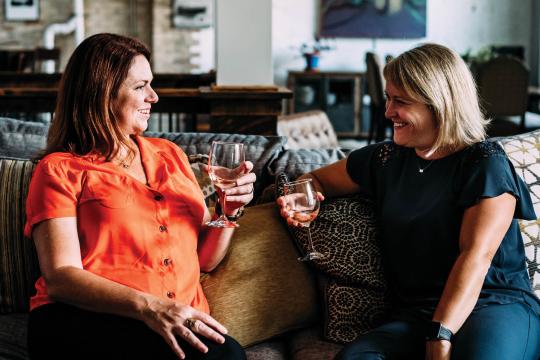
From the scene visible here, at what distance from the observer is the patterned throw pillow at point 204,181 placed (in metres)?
2.21

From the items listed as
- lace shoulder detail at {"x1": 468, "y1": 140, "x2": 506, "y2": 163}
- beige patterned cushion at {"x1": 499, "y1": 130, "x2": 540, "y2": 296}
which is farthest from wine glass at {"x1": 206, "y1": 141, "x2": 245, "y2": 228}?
beige patterned cushion at {"x1": 499, "y1": 130, "x2": 540, "y2": 296}

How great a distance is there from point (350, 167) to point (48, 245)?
2.81ft

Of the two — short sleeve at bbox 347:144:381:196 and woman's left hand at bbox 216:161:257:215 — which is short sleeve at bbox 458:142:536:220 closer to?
short sleeve at bbox 347:144:381:196

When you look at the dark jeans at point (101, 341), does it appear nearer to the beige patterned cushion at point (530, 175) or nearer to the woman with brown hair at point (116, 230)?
the woman with brown hair at point (116, 230)

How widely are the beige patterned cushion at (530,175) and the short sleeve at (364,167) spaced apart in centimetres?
41

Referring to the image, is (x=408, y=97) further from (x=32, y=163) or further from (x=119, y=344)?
(x=32, y=163)

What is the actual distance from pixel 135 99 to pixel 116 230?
0.33 meters

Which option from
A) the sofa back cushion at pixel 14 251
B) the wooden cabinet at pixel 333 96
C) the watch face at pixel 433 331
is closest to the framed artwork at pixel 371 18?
the wooden cabinet at pixel 333 96

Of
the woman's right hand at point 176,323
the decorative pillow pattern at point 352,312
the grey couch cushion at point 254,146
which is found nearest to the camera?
the woman's right hand at point 176,323

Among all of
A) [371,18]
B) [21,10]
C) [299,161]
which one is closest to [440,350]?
[299,161]

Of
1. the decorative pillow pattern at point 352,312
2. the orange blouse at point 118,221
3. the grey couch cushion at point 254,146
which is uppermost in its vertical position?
the grey couch cushion at point 254,146

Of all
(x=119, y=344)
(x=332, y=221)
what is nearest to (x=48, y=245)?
(x=119, y=344)

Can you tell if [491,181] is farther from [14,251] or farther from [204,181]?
[14,251]

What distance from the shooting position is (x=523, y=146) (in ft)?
7.06
